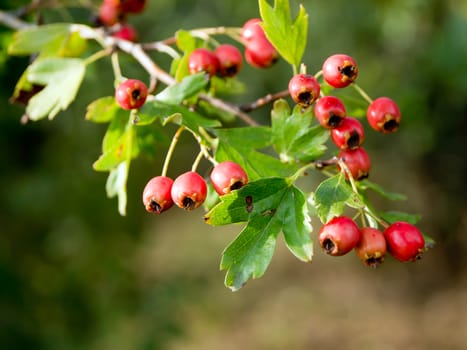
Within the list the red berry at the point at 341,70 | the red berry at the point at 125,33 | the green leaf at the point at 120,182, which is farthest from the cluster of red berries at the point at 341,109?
the red berry at the point at 125,33

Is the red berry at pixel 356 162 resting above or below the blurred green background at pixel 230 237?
above

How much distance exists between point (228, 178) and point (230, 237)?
6.42m

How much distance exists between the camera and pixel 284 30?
1.12 metres

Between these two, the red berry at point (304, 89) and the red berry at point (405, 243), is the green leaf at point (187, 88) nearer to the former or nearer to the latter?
the red berry at point (304, 89)

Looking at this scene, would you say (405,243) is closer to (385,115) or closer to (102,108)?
(385,115)

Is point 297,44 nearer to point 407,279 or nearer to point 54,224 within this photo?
point 54,224

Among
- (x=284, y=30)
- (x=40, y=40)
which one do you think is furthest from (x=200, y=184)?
(x=40, y=40)

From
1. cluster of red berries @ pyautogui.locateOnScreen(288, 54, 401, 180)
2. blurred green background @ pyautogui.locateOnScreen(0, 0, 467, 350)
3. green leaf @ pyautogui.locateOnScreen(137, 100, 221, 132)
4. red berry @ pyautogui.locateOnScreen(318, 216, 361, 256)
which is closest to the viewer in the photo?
red berry @ pyautogui.locateOnScreen(318, 216, 361, 256)

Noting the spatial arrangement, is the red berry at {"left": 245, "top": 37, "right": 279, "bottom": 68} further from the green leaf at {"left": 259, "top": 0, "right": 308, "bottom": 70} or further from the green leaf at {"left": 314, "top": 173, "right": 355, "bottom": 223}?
the green leaf at {"left": 314, "top": 173, "right": 355, "bottom": 223}

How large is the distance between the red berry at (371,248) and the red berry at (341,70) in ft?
0.91

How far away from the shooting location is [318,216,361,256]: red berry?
0.94 m

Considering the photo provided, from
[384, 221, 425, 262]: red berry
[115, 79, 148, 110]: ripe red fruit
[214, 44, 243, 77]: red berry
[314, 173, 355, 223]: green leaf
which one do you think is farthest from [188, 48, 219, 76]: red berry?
[384, 221, 425, 262]: red berry

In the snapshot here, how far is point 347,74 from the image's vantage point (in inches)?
40.8

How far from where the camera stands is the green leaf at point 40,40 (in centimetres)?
145
